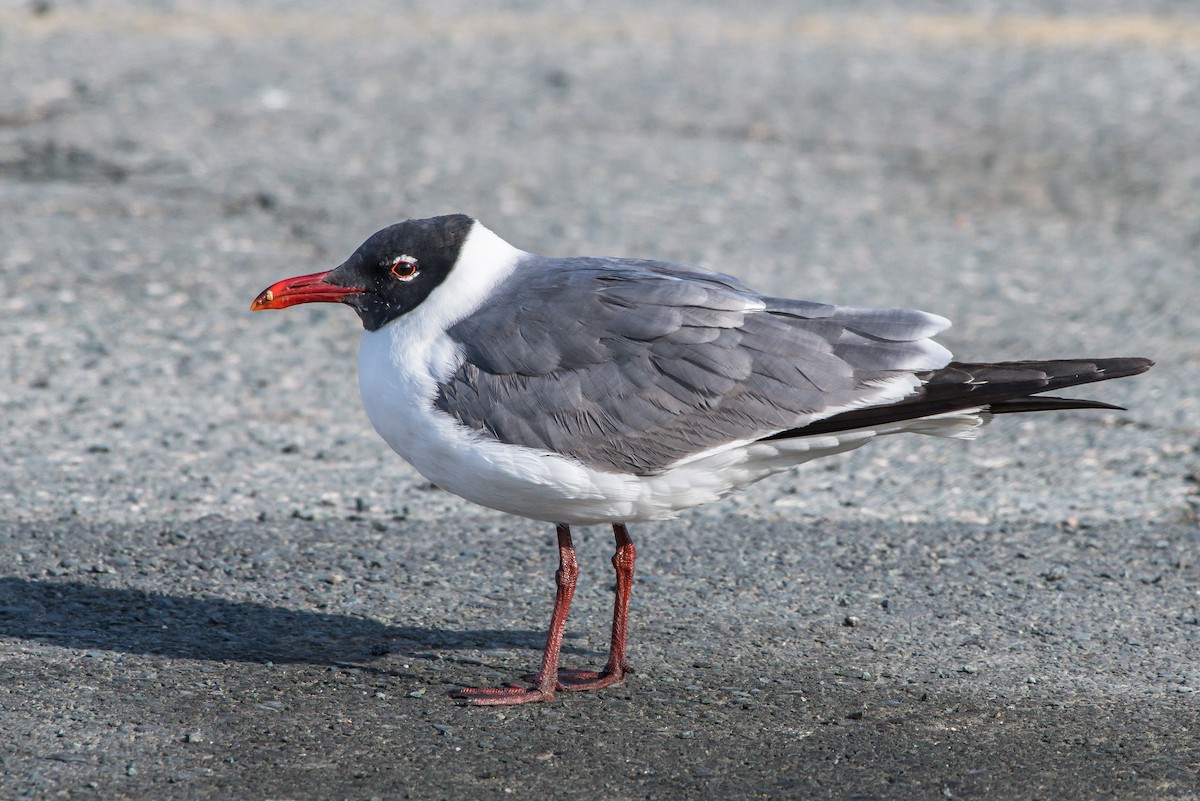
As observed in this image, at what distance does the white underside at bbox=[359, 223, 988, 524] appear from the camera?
405 centimetres

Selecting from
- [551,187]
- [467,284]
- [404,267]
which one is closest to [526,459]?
[467,284]

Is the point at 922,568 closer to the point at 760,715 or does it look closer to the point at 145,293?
the point at 760,715

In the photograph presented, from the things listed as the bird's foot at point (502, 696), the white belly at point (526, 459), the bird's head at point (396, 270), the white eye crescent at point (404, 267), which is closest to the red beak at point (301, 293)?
the bird's head at point (396, 270)

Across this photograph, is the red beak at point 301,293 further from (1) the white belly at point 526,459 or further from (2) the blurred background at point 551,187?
(2) the blurred background at point 551,187

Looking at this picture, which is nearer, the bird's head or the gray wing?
the gray wing

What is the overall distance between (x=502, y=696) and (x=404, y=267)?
130cm

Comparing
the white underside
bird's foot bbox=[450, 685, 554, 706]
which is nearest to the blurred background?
the white underside

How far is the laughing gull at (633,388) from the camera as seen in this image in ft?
13.4

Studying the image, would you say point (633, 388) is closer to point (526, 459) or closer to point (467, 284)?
point (526, 459)

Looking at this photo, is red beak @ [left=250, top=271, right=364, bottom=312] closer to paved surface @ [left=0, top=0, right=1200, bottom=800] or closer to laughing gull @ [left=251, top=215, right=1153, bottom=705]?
laughing gull @ [left=251, top=215, right=1153, bottom=705]

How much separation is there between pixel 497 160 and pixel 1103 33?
635 centimetres

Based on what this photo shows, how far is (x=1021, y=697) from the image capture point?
4227 mm

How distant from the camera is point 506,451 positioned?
13.3 ft

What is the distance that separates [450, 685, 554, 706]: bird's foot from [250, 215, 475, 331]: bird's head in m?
1.13
